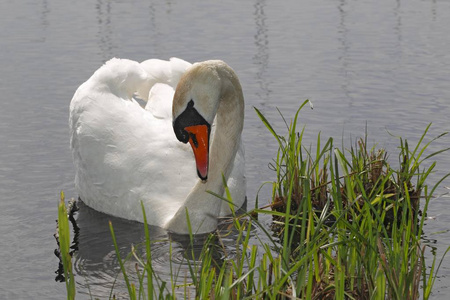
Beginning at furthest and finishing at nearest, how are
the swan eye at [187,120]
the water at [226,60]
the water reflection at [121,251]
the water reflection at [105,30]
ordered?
the water reflection at [105,30] → the water at [226,60] → the swan eye at [187,120] → the water reflection at [121,251]

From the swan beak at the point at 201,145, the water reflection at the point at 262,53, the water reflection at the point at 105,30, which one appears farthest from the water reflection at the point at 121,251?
the water reflection at the point at 105,30

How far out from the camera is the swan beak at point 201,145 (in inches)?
263

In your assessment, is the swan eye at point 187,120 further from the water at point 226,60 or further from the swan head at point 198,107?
the water at point 226,60

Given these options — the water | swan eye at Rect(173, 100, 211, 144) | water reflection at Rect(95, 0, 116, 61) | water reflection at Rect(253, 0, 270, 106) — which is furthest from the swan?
water reflection at Rect(95, 0, 116, 61)

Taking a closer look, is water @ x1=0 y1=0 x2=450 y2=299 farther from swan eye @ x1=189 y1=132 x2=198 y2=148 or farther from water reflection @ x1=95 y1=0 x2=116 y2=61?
swan eye @ x1=189 y1=132 x2=198 y2=148

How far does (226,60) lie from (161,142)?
6927 mm

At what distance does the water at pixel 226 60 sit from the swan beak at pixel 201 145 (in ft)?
2.30

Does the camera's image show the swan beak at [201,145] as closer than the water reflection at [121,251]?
No

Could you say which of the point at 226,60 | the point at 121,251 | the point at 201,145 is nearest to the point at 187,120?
the point at 201,145

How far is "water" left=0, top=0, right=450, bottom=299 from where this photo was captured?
741 centimetres

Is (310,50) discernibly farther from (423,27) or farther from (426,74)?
(423,27)

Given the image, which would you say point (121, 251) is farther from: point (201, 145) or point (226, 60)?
point (226, 60)

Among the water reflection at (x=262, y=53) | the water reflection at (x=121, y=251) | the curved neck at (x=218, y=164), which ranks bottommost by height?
the water reflection at (x=121, y=251)

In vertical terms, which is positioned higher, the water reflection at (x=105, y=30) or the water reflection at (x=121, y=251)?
the water reflection at (x=105, y=30)
